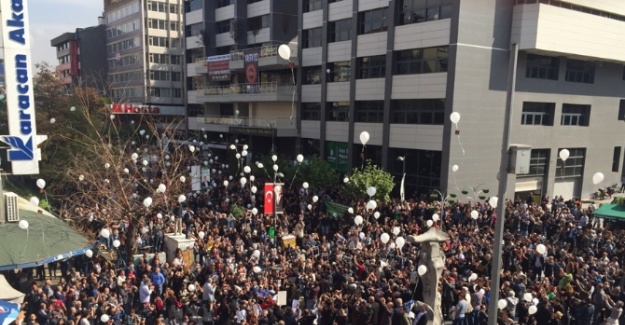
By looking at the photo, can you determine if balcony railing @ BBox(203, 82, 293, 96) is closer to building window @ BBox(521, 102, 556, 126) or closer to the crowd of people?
building window @ BBox(521, 102, 556, 126)

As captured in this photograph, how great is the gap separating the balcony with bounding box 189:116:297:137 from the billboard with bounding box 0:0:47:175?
65.1ft

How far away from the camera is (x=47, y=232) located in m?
16.3

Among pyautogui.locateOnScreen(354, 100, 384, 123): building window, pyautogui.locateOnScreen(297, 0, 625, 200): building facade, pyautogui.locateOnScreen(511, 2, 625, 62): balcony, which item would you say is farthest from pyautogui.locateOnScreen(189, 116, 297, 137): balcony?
pyautogui.locateOnScreen(511, 2, 625, 62): balcony

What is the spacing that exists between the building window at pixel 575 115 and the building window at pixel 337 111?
13.6m

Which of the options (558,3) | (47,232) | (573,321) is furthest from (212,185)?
(558,3)

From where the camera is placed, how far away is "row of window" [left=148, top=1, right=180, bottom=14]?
60.6 meters

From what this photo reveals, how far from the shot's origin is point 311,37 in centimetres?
3369

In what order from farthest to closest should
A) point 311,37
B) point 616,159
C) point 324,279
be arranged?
1. point 616,159
2. point 311,37
3. point 324,279

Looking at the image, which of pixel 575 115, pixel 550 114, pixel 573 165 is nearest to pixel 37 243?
pixel 550 114

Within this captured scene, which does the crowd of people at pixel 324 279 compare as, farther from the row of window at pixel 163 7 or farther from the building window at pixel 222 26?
the row of window at pixel 163 7

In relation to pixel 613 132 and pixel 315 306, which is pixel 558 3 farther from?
pixel 315 306

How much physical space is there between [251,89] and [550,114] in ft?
69.9

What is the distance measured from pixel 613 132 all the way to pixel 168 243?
31094mm

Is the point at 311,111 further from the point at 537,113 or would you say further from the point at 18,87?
the point at 18,87
